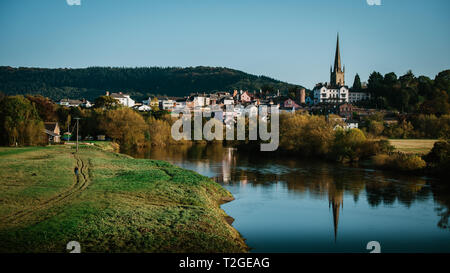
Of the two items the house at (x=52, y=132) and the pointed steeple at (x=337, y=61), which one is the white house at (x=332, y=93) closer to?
the pointed steeple at (x=337, y=61)

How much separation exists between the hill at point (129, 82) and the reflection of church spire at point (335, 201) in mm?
Answer: 126432

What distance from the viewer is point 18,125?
41.7m

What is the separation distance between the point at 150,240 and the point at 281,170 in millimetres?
22499

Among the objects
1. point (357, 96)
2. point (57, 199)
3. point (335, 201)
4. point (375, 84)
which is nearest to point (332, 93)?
point (357, 96)

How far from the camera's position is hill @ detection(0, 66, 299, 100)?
15562 centimetres

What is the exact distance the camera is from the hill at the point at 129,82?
511ft

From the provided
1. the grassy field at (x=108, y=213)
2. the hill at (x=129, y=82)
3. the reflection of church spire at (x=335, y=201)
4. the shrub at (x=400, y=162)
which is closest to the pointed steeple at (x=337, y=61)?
the hill at (x=129, y=82)

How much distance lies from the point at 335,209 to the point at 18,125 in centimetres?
3398

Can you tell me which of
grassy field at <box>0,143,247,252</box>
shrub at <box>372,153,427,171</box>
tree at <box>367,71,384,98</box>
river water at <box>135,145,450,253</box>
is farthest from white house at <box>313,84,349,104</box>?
grassy field at <box>0,143,247,252</box>

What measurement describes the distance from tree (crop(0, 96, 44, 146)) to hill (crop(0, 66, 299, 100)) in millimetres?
106650

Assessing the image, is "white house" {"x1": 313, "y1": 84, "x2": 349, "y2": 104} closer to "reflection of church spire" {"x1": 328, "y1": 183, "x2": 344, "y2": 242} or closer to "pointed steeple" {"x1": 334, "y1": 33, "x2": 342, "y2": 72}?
"pointed steeple" {"x1": 334, "y1": 33, "x2": 342, "y2": 72}

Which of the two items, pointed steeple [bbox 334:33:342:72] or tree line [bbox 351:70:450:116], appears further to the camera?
pointed steeple [bbox 334:33:342:72]
